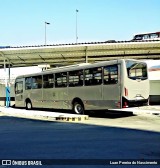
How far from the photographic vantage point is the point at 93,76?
60.9 ft

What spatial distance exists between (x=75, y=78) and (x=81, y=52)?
7.95 m

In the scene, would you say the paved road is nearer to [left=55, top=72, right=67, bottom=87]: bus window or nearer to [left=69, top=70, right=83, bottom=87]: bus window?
[left=69, top=70, right=83, bottom=87]: bus window

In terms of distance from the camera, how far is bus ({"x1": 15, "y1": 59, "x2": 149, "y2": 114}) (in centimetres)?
1694

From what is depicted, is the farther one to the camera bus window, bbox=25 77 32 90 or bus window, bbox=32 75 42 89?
bus window, bbox=25 77 32 90

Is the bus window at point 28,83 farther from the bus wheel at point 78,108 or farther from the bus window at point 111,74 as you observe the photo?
the bus window at point 111,74

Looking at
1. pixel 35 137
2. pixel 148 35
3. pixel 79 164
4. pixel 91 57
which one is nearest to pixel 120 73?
pixel 35 137

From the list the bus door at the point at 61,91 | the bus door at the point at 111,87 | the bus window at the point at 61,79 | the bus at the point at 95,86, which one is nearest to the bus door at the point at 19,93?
the bus at the point at 95,86

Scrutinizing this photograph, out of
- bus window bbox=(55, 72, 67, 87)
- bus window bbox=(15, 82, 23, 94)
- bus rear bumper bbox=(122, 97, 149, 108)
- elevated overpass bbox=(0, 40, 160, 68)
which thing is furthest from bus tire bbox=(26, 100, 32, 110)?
bus rear bumper bbox=(122, 97, 149, 108)

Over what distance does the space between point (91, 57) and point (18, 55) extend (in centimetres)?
622

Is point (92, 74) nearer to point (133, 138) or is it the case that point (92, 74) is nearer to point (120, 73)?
point (120, 73)

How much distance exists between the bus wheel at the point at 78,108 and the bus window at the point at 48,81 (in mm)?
2687

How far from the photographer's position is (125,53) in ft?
92.6

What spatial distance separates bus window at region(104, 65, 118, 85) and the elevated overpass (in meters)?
7.58

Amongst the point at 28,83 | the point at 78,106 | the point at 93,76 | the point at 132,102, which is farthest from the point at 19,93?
the point at 132,102
